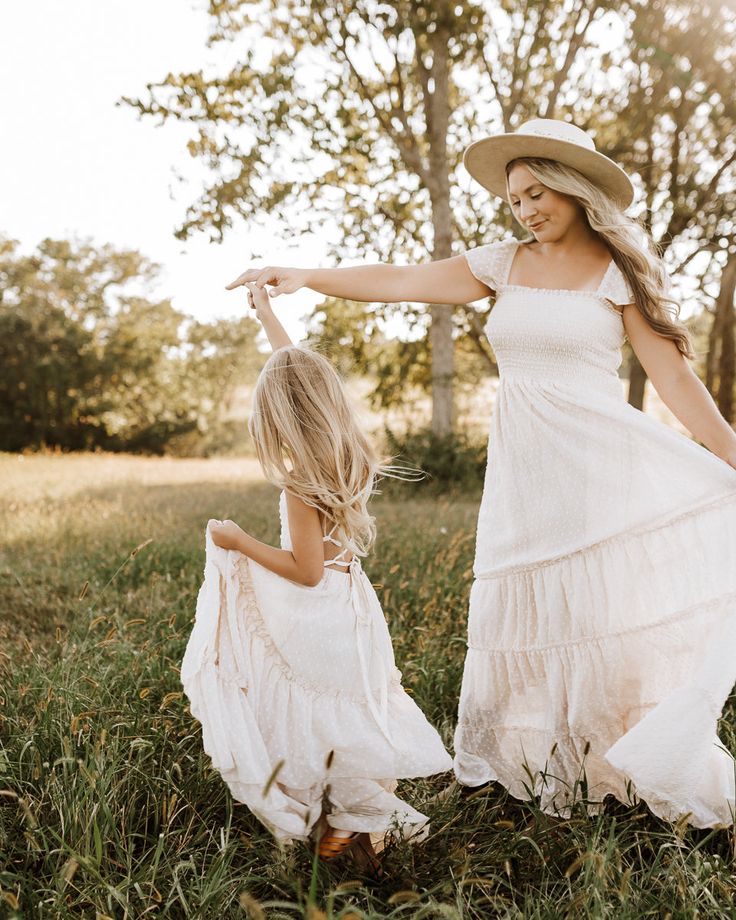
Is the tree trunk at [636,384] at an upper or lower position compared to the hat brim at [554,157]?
lower

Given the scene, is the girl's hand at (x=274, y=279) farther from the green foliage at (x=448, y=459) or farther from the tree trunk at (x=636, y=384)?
the tree trunk at (x=636, y=384)

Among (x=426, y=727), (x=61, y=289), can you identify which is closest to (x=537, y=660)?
(x=426, y=727)

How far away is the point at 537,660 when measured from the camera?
3086 mm

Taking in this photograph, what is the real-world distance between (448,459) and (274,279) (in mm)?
9301

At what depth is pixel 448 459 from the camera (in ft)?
39.9

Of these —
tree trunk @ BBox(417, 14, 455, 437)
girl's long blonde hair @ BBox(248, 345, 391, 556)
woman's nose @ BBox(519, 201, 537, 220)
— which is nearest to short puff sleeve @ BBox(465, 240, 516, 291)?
woman's nose @ BBox(519, 201, 537, 220)

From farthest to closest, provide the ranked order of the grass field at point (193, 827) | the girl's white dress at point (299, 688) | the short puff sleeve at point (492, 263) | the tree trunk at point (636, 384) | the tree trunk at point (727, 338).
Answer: the tree trunk at point (727, 338), the tree trunk at point (636, 384), the short puff sleeve at point (492, 263), the girl's white dress at point (299, 688), the grass field at point (193, 827)

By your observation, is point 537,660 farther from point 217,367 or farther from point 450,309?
point 217,367

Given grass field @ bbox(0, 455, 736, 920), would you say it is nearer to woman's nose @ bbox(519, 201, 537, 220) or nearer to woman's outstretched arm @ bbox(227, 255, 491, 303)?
woman's outstretched arm @ bbox(227, 255, 491, 303)

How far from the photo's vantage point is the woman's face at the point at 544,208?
9.87 ft

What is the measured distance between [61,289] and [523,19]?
71.7 ft

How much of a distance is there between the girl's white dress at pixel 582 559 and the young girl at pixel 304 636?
0.65 metres

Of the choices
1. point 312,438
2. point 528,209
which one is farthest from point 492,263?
point 312,438

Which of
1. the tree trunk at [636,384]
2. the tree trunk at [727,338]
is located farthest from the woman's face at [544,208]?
the tree trunk at [727,338]
